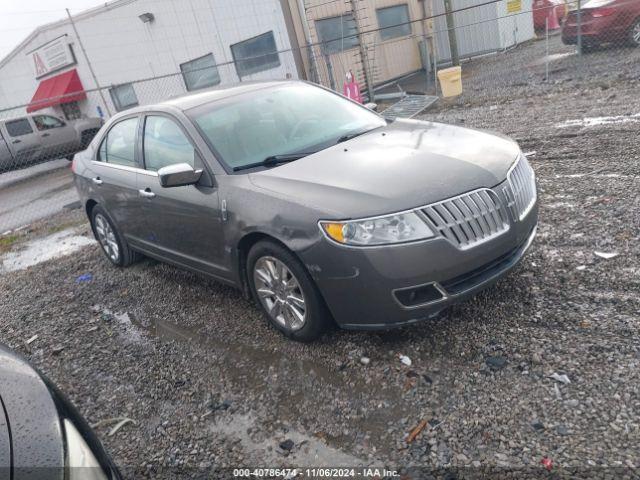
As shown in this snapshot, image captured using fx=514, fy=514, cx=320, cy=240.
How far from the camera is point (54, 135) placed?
15914mm

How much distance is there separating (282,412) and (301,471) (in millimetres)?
467

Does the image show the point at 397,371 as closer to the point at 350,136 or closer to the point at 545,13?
the point at 350,136

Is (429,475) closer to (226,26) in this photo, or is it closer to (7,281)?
(7,281)

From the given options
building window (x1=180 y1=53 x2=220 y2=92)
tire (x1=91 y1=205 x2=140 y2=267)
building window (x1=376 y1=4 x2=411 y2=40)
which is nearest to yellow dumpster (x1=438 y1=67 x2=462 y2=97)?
building window (x1=376 y1=4 x2=411 y2=40)

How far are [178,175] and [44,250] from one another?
16.2ft

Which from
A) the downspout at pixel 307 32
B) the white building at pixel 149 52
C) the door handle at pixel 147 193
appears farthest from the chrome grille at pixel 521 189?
the downspout at pixel 307 32

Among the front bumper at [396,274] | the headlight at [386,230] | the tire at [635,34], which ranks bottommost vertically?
the tire at [635,34]

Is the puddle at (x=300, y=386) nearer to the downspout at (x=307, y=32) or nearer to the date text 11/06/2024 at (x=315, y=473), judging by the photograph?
the date text 11/06/2024 at (x=315, y=473)

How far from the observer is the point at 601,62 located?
1125 centimetres

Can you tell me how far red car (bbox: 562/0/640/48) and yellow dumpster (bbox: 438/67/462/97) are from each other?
3238 millimetres

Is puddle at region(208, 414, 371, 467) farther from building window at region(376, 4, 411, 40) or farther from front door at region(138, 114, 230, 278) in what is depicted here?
building window at region(376, 4, 411, 40)

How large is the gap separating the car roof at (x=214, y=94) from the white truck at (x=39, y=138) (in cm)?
1304

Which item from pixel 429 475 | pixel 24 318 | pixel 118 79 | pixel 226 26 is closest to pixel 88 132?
pixel 118 79

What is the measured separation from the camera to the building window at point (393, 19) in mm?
16156
